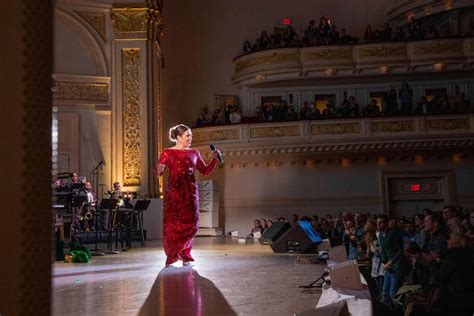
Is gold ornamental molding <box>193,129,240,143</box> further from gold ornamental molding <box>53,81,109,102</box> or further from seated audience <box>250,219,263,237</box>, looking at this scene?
gold ornamental molding <box>53,81,109,102</box>

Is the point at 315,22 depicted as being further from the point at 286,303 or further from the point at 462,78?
the point at 286,303

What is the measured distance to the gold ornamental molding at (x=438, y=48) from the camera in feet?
60.7

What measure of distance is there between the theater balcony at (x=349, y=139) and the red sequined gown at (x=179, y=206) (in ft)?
36.3

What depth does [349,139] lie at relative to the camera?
17.9m

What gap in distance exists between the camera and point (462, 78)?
20078 millimetres

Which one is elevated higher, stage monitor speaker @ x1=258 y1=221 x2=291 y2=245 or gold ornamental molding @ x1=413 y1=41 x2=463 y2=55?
gold ornamental molding @ x1=413 y1=41 x2=463 y2=55

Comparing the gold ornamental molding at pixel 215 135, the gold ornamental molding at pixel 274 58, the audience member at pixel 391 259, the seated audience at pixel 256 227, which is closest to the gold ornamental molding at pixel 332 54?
the gold ornamental molding at pixel 274 58

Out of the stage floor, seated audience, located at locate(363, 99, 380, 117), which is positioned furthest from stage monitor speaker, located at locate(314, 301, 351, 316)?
seated audience, located at locate(363, 99, 380, 117)

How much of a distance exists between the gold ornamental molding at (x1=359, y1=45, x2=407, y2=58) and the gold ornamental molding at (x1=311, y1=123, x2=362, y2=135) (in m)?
2.71

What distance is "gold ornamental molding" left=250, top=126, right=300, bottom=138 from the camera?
18264 mm

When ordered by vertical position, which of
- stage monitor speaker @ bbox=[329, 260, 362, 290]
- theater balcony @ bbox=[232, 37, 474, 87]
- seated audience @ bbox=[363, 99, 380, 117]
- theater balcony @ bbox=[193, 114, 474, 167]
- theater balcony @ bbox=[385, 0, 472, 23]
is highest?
theater balcony @ bbox=[385, 0, 472, 23]

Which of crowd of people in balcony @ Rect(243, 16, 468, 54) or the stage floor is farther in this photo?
crowd of people in balcony @ Rect(243, 16, 468, 54)

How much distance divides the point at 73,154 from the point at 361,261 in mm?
10564

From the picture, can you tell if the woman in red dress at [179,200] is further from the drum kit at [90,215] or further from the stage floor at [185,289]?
the drum kit at [90,215]
